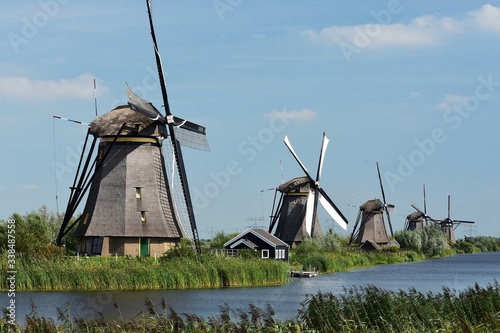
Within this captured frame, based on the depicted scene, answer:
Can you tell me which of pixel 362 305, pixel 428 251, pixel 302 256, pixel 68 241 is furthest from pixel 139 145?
pixel 428 251

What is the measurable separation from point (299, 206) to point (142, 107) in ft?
81.5

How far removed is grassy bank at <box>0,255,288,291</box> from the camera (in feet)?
91.3

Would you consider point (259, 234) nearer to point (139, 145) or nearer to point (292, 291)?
point (139, 145)

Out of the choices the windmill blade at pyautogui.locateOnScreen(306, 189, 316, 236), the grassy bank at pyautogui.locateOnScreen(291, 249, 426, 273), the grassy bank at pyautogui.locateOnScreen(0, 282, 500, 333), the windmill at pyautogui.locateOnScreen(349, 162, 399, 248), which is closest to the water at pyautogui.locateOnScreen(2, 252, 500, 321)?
the grassy bank at pyautogui.locateOnScreen(0, 282, 500, 333)

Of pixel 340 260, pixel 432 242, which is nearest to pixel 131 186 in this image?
pixel 340 260

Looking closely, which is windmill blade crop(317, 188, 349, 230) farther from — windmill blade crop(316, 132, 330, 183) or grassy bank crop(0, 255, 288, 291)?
grassy bank crop(0, 255, 288, 291)

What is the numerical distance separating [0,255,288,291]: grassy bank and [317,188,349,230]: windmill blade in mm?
19607

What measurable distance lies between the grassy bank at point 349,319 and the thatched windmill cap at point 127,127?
18075 mm

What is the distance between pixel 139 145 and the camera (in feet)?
113

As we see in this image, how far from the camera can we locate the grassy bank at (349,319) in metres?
14.1

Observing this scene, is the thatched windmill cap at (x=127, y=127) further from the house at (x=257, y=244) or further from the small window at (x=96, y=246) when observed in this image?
the house at (x=257, y=244)

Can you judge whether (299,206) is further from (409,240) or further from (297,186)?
(409,240)

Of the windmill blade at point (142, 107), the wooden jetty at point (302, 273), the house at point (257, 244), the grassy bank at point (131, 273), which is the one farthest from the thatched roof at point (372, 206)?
the grassy bank at point (131, 273)

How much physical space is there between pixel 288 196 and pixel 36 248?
1025 inches
